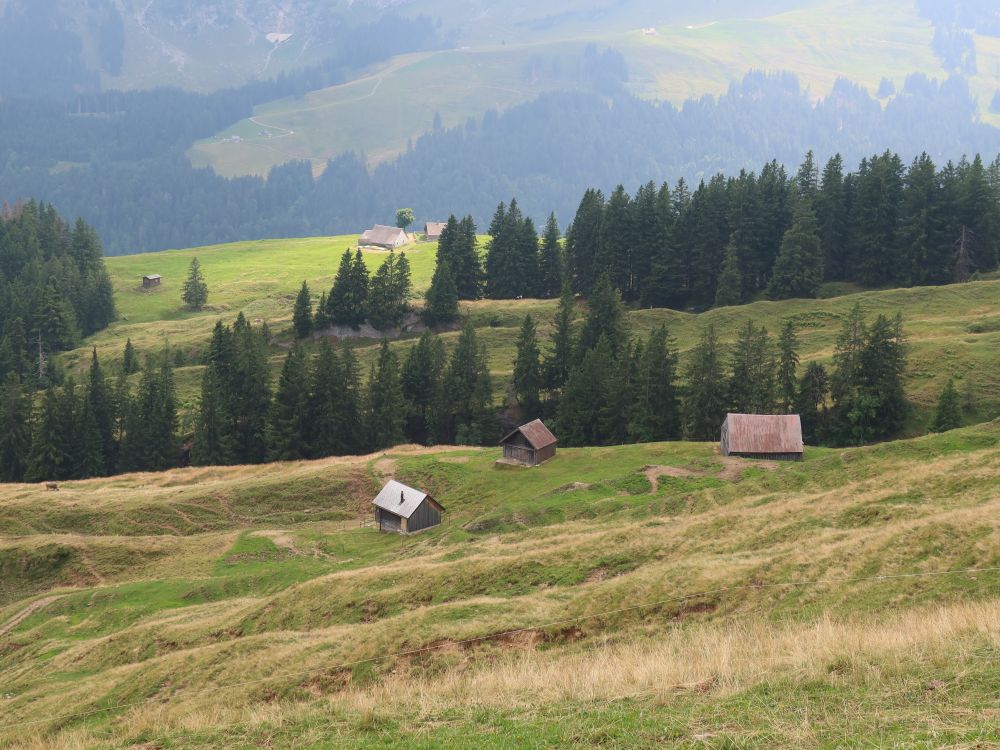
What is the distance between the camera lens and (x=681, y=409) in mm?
85250

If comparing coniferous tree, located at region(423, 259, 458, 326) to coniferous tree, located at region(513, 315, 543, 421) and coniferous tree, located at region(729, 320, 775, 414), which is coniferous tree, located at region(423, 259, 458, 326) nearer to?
coniferous tree, located at region(513, 315, 543, 421)

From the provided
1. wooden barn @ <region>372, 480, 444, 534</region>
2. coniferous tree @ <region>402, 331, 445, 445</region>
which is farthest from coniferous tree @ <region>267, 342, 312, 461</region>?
wooden barn @ <region>372, 480, 444, 534</region>

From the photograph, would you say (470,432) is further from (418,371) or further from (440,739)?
(440,739)

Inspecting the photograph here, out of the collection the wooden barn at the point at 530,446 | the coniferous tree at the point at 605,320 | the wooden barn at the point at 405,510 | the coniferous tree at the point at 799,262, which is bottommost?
the wooden barn at the point at 405,510

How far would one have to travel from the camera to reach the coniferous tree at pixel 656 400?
87.4 m

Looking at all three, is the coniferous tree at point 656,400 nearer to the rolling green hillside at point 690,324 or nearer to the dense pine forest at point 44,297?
the rolling green hillside at point 690,324

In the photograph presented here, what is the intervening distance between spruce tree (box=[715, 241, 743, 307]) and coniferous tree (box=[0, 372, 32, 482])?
88390 mm

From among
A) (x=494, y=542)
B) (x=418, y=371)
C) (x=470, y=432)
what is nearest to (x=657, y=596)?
(x=494, y=542)

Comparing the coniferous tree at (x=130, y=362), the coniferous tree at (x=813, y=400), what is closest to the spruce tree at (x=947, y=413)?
the coniferous tree at (x=813, y=400)

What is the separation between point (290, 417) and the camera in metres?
99.8

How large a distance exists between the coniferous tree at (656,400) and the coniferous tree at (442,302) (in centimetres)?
5387

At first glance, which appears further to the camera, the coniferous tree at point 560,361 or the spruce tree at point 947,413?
the coniferous tree at point 560,361

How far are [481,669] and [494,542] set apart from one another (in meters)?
24.5

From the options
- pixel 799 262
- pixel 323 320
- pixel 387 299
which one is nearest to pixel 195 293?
pixel 323 320
